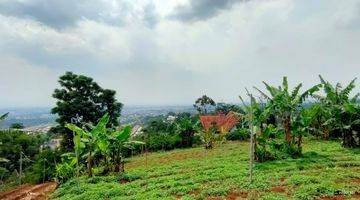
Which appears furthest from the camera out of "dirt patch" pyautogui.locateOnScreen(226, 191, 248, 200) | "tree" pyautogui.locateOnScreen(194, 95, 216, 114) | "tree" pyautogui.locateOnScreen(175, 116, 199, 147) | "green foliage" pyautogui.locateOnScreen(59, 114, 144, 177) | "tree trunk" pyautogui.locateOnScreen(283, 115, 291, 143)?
"tree" pyautogui.locateOnScreen(194, 95, 216, 114)

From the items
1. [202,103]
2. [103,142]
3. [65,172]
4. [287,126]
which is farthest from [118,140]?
[202,103]

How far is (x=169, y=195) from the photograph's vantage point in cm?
1559

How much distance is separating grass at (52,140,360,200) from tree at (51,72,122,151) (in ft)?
67.0

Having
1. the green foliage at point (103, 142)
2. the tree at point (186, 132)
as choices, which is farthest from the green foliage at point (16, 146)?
the green foliage at point (103, 142)

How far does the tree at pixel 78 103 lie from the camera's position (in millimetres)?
41375

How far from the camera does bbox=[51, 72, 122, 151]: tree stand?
136 feet

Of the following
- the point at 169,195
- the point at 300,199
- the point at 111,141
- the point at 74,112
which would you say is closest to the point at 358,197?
the point at 300,199

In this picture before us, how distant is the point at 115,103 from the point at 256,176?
29.6 metres

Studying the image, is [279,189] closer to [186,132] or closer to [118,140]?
[118,140]

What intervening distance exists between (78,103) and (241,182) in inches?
1132

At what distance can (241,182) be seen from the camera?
1631 centimetres

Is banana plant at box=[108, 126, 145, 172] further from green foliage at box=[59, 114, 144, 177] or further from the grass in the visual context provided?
the grass

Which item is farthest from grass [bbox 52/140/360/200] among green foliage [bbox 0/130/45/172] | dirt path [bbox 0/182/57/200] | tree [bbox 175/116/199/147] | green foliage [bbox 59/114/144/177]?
green foliage [bbox 0/130/45/172]

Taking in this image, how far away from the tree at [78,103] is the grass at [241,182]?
2042 centimetres
